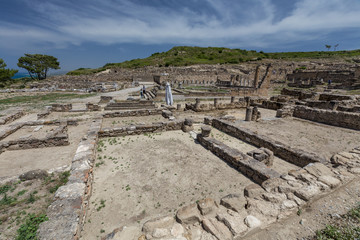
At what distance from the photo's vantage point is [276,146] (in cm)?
710

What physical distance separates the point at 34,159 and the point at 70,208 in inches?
176

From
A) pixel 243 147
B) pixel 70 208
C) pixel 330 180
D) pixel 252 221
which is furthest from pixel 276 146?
pixel 70 208

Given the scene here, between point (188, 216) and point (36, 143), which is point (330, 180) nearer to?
point (188, 216)

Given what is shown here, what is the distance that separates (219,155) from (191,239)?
444 centimetres

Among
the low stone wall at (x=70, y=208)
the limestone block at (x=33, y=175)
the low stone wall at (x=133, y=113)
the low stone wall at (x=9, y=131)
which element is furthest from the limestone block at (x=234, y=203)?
the low stone wall at (x=133, y=113)

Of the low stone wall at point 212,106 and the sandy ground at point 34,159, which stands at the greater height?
the sandy ground at point 34,159

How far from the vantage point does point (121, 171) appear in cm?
566

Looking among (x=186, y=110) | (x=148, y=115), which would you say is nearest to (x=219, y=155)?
(x=148, y=115)

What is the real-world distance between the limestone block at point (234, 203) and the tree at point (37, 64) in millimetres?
67318

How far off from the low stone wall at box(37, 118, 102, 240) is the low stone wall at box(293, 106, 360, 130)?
1494 centimetres

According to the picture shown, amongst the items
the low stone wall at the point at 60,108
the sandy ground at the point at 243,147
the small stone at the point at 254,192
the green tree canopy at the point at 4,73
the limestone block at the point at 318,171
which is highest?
the green tree canopy at the point at 4,73

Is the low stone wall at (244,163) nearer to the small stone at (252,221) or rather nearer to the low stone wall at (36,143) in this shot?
the small stone at (252,221)

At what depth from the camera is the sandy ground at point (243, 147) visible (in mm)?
6172

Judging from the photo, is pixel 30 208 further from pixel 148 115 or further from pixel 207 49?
pixel 207 49
